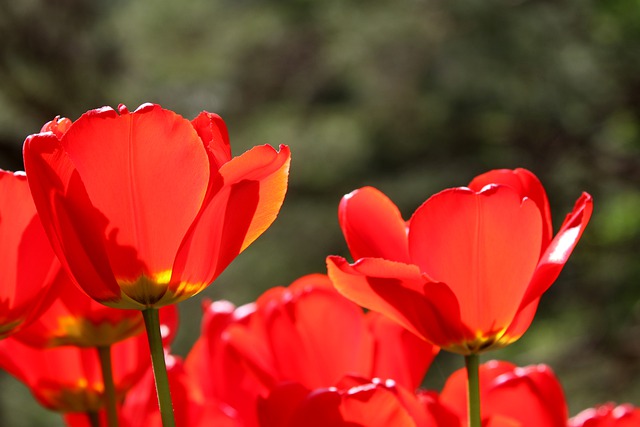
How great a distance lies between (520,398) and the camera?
0.84ft

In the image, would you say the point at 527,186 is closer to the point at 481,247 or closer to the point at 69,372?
the point at 481,247

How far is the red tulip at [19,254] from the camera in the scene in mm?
215

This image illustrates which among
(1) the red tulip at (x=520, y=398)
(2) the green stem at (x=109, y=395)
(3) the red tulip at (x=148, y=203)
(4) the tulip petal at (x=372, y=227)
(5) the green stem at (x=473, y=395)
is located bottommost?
(1) the red tulip at (x=520, y=398)

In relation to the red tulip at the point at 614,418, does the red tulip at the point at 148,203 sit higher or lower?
higher

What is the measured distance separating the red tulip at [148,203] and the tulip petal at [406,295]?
2cm

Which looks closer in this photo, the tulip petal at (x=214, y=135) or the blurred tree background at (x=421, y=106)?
the tulip petal at (x=214, y=135)

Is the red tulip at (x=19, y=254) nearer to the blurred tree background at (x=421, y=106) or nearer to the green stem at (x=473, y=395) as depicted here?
the green stem at (x=473, y=395)

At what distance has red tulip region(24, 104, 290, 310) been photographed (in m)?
0.19

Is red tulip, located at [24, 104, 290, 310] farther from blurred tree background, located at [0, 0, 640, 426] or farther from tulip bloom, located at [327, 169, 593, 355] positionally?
blurred tree background, located at [0, 0, 640, 426]

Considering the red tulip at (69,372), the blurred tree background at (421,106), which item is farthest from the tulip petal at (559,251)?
the blurred tree background at (421,106)

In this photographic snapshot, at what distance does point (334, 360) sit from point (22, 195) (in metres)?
0.09

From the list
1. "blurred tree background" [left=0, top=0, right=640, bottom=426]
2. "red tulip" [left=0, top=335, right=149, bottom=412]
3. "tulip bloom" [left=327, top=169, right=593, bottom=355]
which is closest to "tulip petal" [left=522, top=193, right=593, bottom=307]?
"tulip bloom" [left=327, top=169, right=593, bottom=355]

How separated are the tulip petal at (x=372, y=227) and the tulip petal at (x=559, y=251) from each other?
0.09 ft

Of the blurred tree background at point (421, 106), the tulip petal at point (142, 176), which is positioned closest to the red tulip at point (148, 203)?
the tulip petal at point (142, 176)
